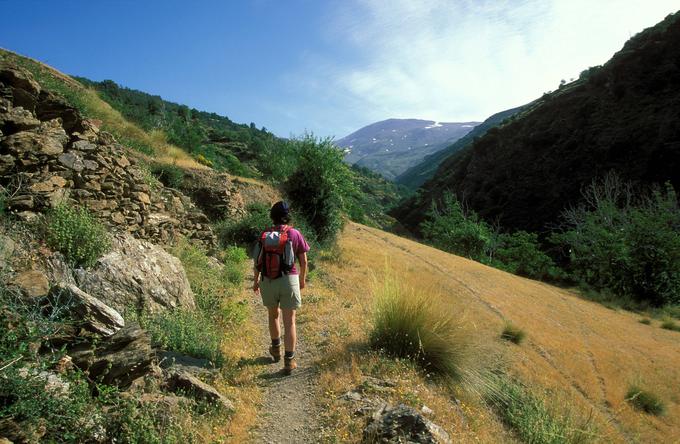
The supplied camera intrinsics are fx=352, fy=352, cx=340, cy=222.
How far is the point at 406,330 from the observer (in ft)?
17.9

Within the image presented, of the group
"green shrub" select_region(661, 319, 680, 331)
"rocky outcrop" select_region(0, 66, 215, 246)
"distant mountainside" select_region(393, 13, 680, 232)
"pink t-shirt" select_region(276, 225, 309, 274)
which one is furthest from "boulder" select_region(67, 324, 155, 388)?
"distant mountainside" select_region(393, 13, 680, 232)

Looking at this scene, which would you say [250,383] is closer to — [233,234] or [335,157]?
[233,234]

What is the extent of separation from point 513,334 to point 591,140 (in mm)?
52291

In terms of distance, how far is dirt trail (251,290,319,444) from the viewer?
3847 mm

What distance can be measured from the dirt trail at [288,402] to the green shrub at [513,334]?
27.9 feet

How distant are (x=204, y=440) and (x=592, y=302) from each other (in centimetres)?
2468

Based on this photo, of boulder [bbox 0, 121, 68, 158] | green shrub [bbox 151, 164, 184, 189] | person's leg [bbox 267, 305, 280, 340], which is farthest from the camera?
green shrub [bbox 151, 164, 184, 189]

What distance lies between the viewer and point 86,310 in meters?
3.80

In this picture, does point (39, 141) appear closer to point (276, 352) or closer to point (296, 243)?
point (296, 243)

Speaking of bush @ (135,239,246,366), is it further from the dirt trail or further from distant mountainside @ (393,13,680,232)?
distant mountainside @ (393,13,680,232)

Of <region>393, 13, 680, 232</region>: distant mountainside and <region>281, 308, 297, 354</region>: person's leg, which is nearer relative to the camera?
<region>281, 308, 297, 354</region>: person's leg

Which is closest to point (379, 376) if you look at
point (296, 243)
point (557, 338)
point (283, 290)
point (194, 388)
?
point (283, 290)

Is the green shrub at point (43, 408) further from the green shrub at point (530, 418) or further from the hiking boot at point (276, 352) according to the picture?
the green shrub at point (530, 418)

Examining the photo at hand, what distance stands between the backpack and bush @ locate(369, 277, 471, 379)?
6.11 feet
